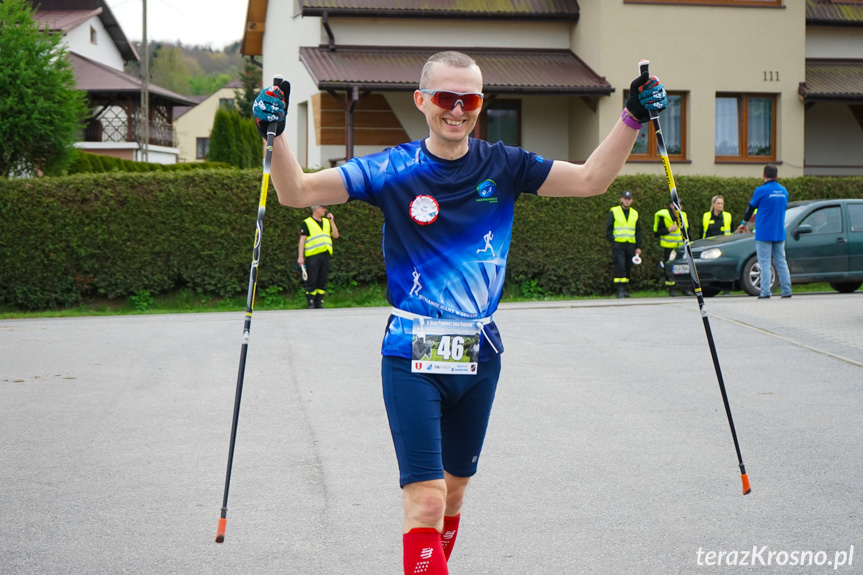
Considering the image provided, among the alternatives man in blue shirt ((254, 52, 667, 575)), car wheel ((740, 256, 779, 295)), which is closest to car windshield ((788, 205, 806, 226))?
car wheel ((740, 256, 779, 295))

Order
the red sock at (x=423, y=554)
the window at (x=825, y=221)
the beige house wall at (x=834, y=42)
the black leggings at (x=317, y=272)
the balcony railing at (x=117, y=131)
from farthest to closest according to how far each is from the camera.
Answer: the balcony railing at (x=117, y=131)
the beige house wall at (x=834, y=42)
the black leggings at (x=317, y=272)
the window at (x=825, y=221)
the red sock at (x=423, y=554)

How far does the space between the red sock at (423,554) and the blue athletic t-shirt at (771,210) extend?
14.2m

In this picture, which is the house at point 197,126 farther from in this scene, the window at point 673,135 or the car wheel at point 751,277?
the car wheel at point 751,277

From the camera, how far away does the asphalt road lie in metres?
4.88

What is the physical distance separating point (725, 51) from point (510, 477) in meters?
21.9

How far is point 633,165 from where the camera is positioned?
2572cm

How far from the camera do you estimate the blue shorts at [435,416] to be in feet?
11.9

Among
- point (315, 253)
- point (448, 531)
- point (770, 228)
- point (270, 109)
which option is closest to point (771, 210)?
point (770, 228)

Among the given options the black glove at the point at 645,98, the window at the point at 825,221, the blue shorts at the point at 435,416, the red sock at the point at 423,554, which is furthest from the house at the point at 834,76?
the red sock at the point at 423,554

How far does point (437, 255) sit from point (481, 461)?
10.6ft

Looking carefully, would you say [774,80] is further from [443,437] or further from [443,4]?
[443,437]

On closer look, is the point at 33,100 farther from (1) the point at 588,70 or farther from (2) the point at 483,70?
(1) the point at 588,70

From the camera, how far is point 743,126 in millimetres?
26484

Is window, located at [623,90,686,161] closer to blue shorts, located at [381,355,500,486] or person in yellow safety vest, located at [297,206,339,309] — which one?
person in yellow safety vest, located at [297,206,339,309]
